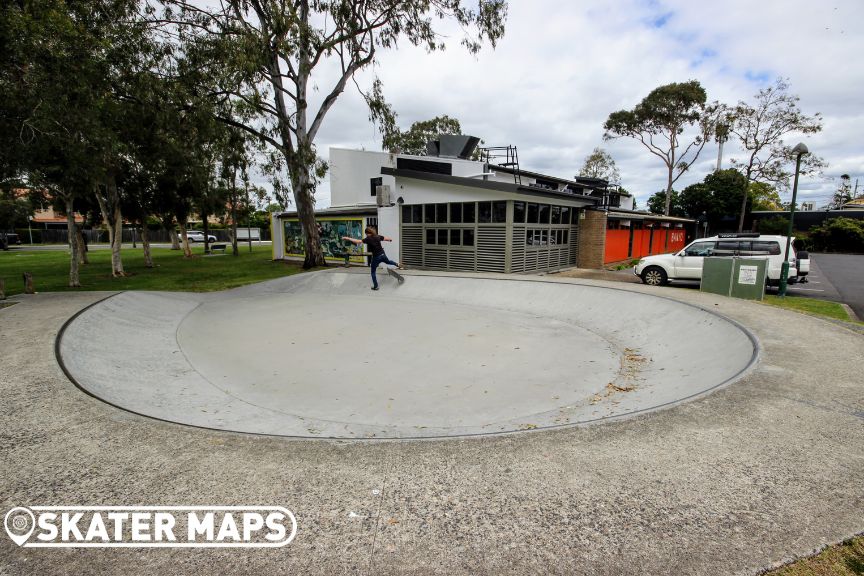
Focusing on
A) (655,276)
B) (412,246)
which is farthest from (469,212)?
(655,276)

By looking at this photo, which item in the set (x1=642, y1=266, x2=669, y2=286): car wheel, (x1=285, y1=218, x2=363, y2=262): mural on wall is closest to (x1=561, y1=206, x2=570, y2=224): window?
(x1=642, y1=266, x2=669, y2=286): car wheel

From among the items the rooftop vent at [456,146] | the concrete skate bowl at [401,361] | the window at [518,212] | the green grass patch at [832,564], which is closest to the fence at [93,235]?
the rooftop vent at [456,146]

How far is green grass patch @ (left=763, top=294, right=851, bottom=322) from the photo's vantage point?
9.47m

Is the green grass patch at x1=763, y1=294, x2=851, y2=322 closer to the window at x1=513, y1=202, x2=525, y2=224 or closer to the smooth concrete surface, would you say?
the smooth concrete surface

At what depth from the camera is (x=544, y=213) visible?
17438 mm

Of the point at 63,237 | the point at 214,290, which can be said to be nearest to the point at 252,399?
the point at 214,290

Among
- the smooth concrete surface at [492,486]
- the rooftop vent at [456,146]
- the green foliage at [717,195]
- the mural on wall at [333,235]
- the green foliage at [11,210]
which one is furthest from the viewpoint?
the green foliage at [717,195]

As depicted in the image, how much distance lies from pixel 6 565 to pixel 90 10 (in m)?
17.0

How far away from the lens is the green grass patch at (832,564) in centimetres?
204

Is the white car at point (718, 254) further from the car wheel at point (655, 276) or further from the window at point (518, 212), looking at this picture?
the window at point (518, 212)

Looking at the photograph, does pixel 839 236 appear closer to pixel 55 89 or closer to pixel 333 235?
pixel 333 235

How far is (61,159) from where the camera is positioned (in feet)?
36.4

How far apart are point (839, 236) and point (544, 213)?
3550 centimetres

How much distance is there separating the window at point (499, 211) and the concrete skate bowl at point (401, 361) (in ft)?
15.1
